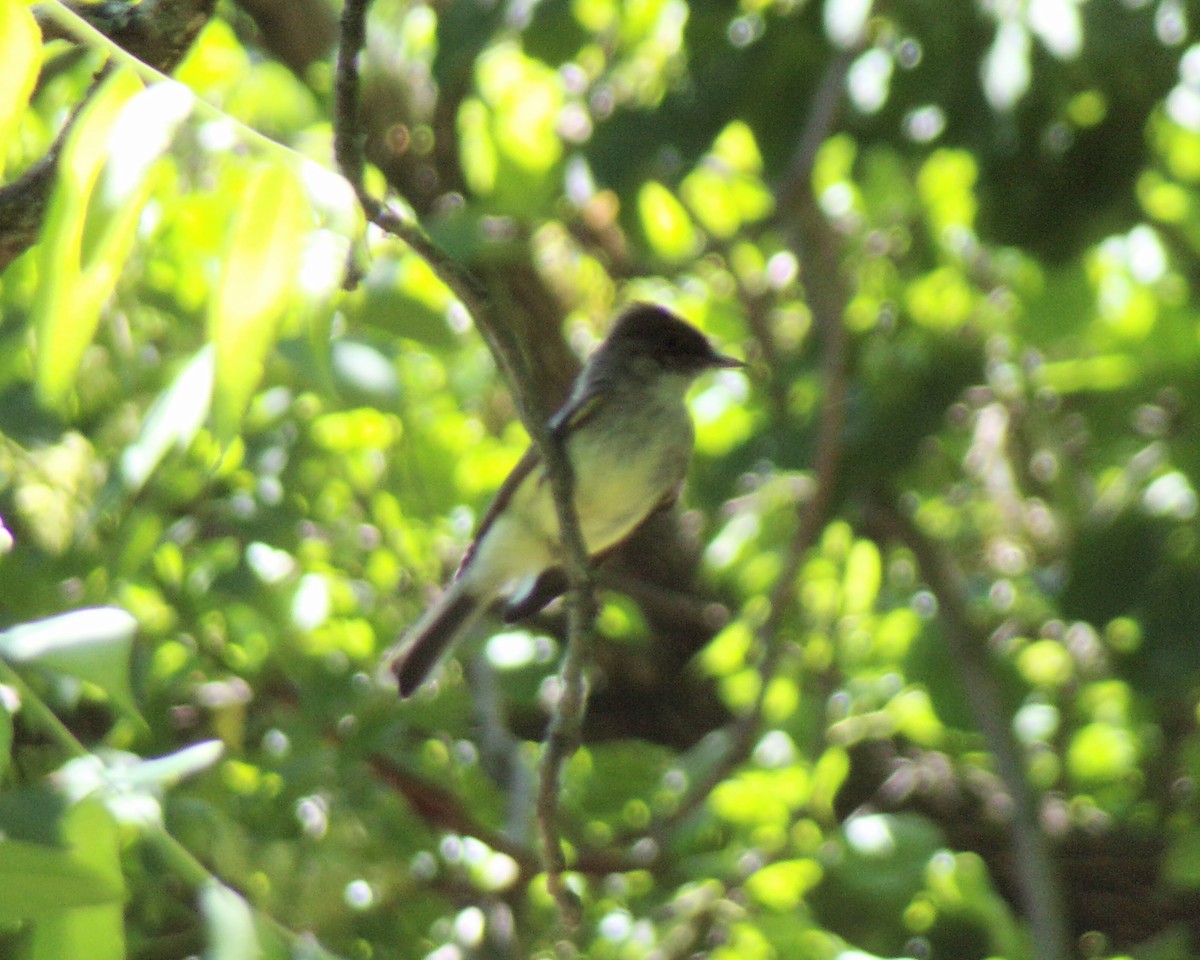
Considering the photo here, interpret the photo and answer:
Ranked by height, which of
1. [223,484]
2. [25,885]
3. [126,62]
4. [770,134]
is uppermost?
[770,134]

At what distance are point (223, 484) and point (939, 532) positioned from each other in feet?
7.41

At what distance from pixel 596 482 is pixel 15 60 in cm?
242

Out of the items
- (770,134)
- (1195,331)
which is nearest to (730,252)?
(770,134)

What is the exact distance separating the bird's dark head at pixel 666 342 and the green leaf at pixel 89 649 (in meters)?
2.45

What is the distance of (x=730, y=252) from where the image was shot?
4547mm

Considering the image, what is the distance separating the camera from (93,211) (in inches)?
51.6

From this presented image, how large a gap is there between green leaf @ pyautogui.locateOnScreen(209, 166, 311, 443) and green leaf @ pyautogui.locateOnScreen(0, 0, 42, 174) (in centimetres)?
20

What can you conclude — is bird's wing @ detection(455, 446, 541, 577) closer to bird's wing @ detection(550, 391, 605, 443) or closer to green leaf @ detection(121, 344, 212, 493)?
bird's wing @ detection(550, 391, 605, 443)

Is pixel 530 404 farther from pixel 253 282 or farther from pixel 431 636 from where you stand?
pixel 431 636

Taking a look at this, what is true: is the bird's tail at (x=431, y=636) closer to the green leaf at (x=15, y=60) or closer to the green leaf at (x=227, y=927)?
the green leaf at (x=227, y=927)

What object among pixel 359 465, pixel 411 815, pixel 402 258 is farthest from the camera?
pixel 359 465

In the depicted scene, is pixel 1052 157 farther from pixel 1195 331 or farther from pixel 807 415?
pixel 807 415

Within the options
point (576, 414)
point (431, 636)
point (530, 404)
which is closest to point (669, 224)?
point (576, 414)

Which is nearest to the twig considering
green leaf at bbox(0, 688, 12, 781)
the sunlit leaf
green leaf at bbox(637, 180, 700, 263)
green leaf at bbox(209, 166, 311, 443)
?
green leaf at bbox(209, 166, 311, 443)
